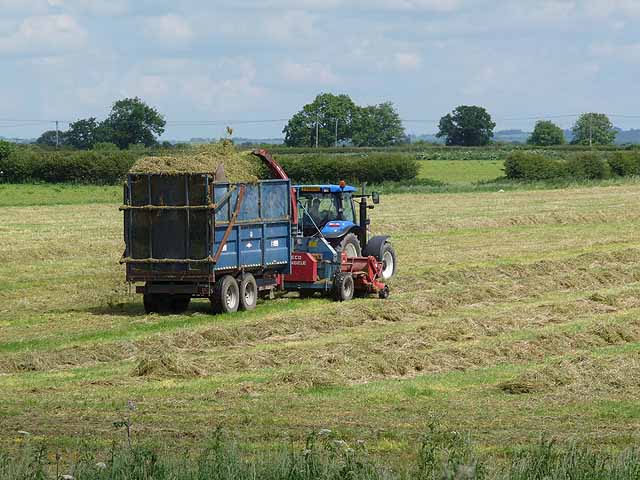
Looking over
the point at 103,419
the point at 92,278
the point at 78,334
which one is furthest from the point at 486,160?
the point at 103,419

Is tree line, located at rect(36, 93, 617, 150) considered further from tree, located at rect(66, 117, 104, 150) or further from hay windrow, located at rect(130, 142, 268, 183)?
hay windrow, located at rect(130, 142, 268, 183)

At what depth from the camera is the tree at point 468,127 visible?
142250 millimetres

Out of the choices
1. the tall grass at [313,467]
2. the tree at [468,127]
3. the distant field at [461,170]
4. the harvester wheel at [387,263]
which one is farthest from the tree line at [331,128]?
the tall grass at [313,467]

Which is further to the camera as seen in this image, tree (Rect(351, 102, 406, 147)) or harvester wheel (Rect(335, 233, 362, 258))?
tree (Rect(351, 102, 406, 147))

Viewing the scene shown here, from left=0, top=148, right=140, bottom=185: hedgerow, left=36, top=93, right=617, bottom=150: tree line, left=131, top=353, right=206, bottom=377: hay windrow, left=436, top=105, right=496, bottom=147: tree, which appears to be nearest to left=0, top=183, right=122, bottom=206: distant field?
left=0, top=148, right=140, bottom=185: hedgerow

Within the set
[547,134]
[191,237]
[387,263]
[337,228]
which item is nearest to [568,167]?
[387,263]

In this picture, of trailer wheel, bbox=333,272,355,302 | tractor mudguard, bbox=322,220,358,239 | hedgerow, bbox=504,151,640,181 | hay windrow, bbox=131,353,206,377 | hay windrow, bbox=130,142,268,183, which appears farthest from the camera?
hedgerow, bbox=504,151,640,181

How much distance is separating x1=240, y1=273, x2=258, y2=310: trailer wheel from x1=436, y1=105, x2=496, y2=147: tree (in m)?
122

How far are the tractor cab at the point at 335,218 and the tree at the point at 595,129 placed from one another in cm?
14776

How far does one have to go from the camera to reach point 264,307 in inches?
846

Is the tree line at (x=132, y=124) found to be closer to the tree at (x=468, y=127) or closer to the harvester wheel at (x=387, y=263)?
the tree at (x=468, y=127)

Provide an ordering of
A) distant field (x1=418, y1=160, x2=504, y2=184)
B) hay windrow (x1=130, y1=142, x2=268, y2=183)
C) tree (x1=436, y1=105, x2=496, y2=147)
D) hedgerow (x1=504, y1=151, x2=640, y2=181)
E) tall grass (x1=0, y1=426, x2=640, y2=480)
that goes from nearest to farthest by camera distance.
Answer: tall grass (x1=0, y1=426, x2=640, y2=480), hay windrow (x1=130, y1=142, x2=268, y2=183), hedgerow (x1=504, y1=151, x2=640, y2=181), distant field (x1=418, y1=160, x2=504, y2=184), tree (x1=436, y1=105, x2=496, y2=147)

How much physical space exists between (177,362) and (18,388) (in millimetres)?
2063

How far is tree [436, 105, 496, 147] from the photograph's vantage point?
142250mm
